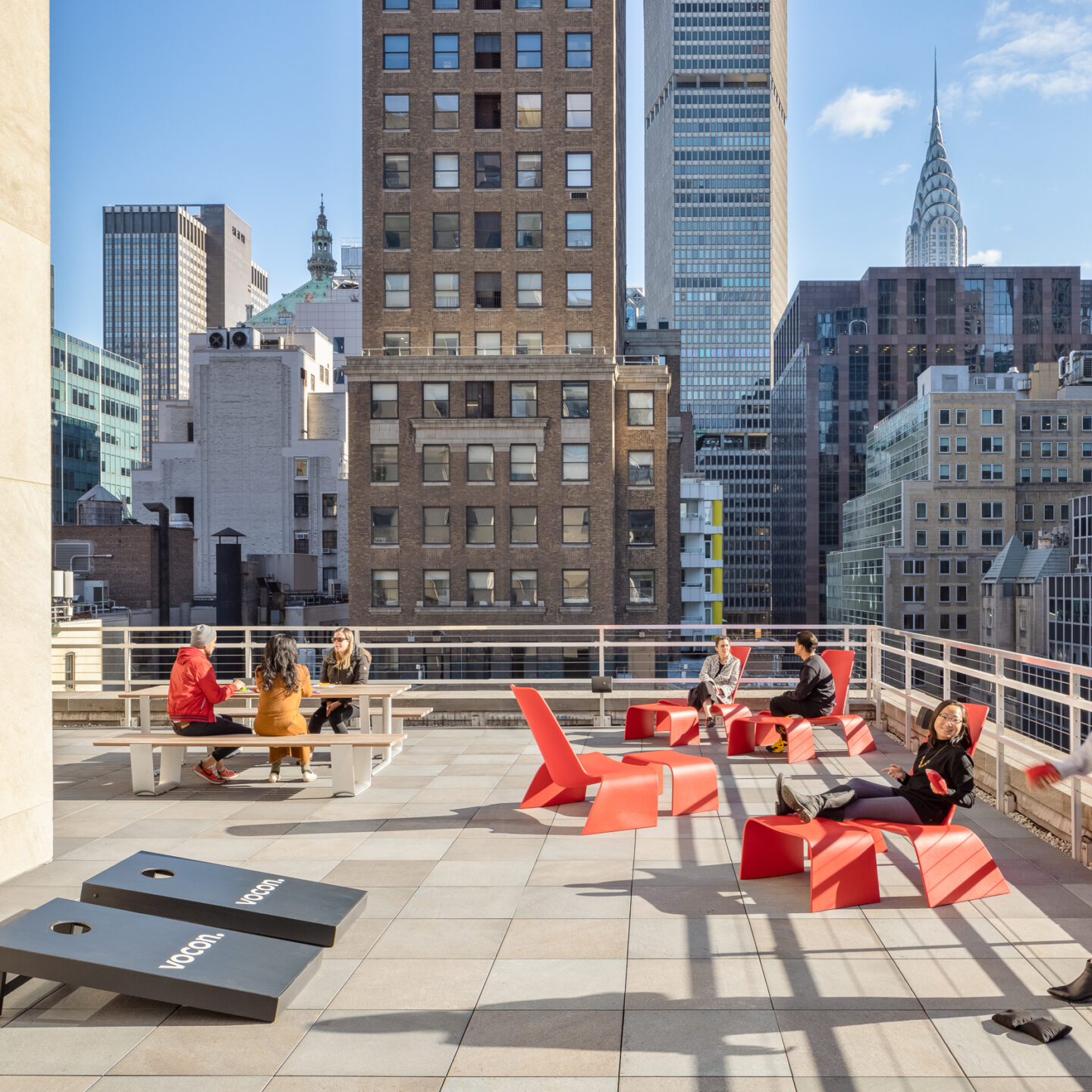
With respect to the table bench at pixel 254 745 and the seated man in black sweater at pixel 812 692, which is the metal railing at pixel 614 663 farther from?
the table bench at pixel 254 745

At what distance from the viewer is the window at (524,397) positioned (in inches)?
1924

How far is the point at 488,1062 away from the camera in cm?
421

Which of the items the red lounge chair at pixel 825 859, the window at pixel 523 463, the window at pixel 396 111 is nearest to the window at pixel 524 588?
the window at pixel 523 463

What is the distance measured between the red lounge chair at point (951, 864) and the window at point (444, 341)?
45.6m

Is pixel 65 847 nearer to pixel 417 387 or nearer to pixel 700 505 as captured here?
pixel 417 387

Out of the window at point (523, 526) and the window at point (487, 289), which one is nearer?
the window at point (523, 526)

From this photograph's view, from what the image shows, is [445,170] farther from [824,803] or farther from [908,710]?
[824,803]

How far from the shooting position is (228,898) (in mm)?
5531

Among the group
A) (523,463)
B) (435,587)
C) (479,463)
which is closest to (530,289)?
(523,463)

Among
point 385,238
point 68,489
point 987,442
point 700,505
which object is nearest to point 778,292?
point 987,442

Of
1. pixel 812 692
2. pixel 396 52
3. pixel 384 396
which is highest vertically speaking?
pixel 396 52

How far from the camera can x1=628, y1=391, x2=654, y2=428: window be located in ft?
167

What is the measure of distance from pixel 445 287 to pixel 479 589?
15.9 metres

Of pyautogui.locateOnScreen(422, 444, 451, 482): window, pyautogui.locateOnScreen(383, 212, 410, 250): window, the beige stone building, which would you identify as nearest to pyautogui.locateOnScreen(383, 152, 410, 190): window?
pyautogui.locateOnScreen(383, 212, 410, 250): window
